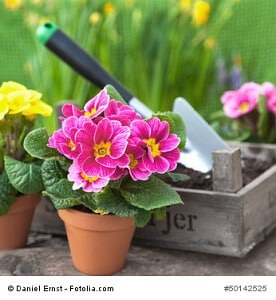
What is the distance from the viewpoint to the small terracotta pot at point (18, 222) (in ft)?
3.33

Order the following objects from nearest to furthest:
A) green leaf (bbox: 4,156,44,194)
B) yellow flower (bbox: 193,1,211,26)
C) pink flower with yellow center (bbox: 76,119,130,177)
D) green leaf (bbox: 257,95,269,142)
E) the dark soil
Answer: pink flower with yellow center (bbox: 76,119,130,177), green leaf (bbox: 4,156,44,194), the dark soil, green leaf (bbox: 257,95,269,142), yellow flower (bbox: 193,1,211,26)

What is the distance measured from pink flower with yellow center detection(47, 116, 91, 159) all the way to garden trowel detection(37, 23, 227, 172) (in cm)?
28

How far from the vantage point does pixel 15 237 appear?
3.43 feet

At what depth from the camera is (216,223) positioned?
39.3 inches

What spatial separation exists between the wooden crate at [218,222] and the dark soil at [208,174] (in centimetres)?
3

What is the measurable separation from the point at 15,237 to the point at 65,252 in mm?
79

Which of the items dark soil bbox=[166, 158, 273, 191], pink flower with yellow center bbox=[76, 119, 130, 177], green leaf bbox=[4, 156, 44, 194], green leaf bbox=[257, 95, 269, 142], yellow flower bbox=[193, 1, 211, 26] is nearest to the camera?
pink flower with yellow center bbox=[76, 119, 130, 177]

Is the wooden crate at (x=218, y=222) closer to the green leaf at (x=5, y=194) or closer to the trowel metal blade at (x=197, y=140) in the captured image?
the trowel metal blade at (x=197, y=140)

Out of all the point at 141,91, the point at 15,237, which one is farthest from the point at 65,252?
the point at 141,91

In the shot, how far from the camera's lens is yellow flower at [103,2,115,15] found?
2.28 meters

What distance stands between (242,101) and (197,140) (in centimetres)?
15

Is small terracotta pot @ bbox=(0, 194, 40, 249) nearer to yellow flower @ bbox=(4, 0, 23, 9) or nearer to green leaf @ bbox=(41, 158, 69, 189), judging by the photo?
green leaf @ bbox=(41, 158, 69, 189)

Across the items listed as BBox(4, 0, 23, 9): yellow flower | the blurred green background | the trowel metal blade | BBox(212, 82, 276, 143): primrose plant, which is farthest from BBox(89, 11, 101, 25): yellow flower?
the trowel metal blade
